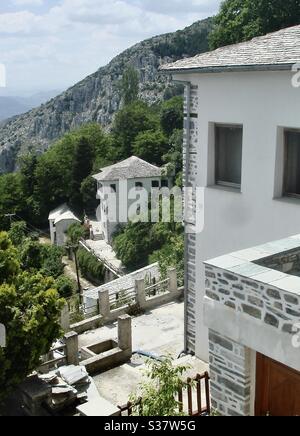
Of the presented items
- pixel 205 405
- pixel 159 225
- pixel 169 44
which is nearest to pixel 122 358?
pixel 205 405

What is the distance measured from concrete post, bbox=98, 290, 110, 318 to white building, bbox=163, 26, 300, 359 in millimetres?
4663

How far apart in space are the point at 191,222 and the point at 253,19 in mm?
22075

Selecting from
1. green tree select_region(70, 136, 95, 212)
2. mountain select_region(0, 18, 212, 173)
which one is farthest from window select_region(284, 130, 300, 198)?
mountain select_region(0, 18, 212, 173)

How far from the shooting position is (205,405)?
9.27 meters

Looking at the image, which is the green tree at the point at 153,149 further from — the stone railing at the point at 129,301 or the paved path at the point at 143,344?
the paved path at the point at 143,344

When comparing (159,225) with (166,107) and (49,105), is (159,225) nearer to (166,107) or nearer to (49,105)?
(166,107)

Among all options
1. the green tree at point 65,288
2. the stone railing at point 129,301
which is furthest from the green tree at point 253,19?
the green tree at point 65,288

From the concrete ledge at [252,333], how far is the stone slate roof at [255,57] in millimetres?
4898

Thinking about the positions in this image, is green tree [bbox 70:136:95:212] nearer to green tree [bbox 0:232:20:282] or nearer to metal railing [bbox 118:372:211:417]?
green tree [bbox 0:232:20:282]

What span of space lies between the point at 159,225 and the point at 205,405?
34394mm

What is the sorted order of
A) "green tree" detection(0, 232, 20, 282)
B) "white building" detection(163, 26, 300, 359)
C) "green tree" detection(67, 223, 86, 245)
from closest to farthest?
"white building" detection(163, 26, 300, 359) < "green tree" detection(0, 232, 20, 282) < "green tree" detection(67, 223, 86, 245)

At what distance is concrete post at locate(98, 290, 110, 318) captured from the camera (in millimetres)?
16359

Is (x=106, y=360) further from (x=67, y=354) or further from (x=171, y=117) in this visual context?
(x=171, y=117)

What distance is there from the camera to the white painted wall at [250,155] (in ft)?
32.7
